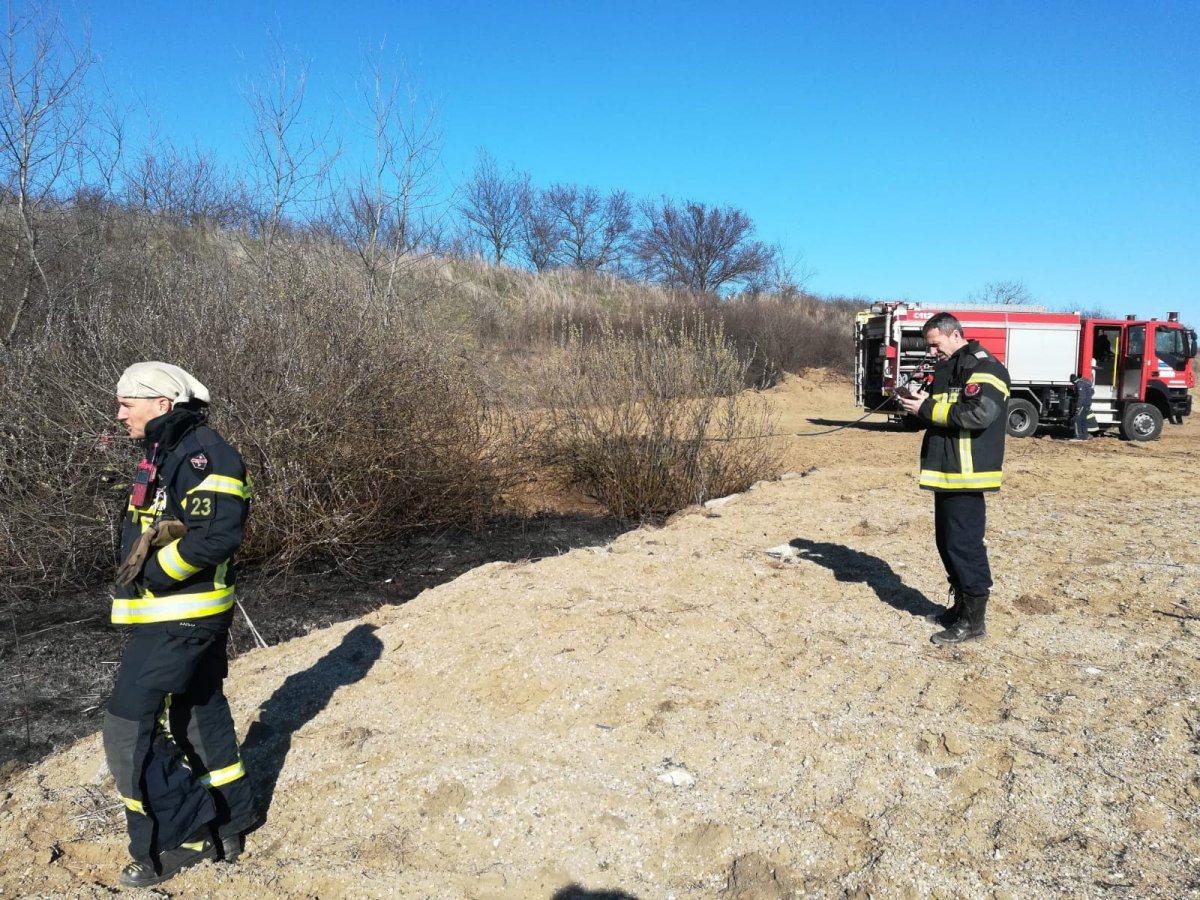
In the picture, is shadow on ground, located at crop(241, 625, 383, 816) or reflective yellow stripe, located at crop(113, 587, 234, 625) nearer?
reflective yellow stripe, located at crop(113, 587, 234, 625)

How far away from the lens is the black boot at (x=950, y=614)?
14.9ft

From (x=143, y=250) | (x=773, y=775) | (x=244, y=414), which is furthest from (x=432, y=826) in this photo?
(x=143, y=250)

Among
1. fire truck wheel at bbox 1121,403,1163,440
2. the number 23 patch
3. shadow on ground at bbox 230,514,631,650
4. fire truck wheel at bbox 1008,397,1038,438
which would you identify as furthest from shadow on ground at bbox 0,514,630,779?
fire truck wheel at bbox 1121,403,1163,440

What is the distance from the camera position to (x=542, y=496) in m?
9.90

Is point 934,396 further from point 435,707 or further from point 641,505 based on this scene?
point 641,505

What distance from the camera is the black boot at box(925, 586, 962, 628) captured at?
14.9ft

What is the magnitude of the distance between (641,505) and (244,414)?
4.40m

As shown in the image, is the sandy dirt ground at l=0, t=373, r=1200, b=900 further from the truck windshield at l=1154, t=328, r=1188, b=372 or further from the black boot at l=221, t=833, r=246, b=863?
the truck windshield at l=1154, t=328, r=1188, b=372

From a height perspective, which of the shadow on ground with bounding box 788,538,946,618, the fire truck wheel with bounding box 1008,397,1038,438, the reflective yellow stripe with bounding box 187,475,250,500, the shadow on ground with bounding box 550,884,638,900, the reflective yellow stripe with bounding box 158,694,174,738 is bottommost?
the shadow on ground with bounding box 550,884,638,900

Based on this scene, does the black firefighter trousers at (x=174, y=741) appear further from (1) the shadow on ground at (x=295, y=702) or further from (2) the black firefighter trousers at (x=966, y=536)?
(2) the black firefighter trousers at (x=966, y=536)

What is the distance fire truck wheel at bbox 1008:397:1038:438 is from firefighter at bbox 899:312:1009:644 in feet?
44.4

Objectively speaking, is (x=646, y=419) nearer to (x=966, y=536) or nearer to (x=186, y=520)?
(x=966, y=536)

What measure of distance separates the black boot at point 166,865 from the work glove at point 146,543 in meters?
0.98

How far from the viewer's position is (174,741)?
2.75 metres
